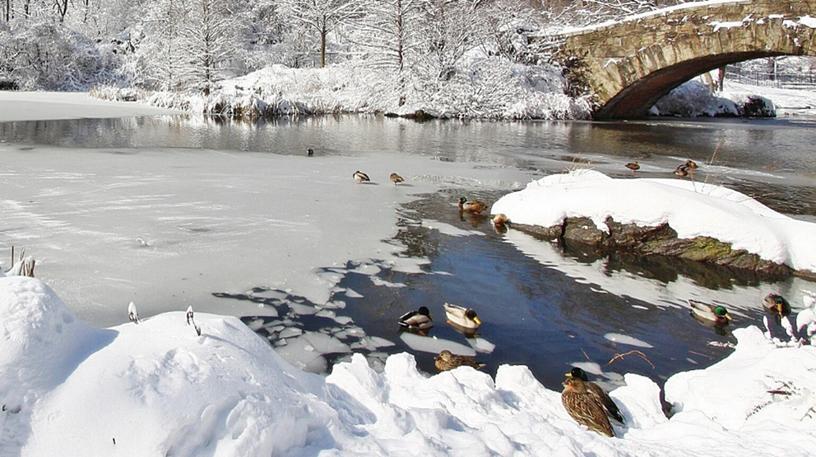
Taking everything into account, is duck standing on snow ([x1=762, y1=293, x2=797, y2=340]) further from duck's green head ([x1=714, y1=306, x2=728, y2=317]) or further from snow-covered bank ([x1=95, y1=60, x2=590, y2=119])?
snow-covered bank ([x1=95, y1=60, x2=590, y2=119])

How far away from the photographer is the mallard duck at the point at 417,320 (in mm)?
4395

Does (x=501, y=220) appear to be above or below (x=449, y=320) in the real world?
above

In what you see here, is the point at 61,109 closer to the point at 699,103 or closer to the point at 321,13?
the point at 321,13

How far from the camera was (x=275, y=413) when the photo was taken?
2.21m

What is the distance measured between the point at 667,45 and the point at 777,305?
64.9 ft

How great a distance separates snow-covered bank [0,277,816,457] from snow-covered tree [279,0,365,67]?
30.5 m

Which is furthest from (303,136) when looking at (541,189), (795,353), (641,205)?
(795,353)

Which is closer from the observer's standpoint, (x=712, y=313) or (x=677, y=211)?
(x=712, y=313)

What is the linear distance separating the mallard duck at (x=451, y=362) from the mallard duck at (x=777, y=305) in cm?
286

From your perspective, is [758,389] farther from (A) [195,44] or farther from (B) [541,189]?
(A) [195,44]

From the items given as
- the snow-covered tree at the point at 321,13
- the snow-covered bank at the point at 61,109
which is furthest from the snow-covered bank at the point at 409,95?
the snow-covered tree at the point at 321,13

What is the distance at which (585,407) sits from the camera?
3146mm

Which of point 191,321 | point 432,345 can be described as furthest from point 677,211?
point 191,321

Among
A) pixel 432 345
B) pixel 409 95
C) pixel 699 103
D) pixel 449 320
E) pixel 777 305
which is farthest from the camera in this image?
pixel 699 103
